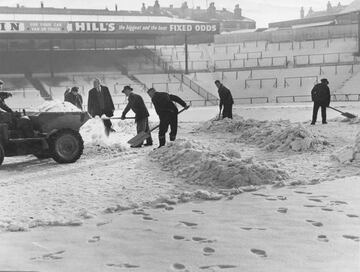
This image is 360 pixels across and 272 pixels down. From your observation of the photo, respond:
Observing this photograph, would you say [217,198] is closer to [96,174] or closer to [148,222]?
[148,222]

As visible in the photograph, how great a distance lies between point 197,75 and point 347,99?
13.5 m

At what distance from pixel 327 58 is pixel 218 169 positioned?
37905 millimetres

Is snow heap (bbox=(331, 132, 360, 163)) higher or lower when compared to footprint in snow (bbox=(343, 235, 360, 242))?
higher

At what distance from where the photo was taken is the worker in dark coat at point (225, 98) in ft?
50.1

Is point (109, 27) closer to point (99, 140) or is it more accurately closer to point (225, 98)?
point (225, 98)

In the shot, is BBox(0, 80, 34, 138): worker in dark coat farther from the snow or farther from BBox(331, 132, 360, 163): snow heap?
BBox(331, 132, 360, 163): snow heap

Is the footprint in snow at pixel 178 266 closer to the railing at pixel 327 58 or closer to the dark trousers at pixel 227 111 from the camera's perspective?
the dark trousers at pixel 227 111

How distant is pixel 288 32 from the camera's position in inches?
2028

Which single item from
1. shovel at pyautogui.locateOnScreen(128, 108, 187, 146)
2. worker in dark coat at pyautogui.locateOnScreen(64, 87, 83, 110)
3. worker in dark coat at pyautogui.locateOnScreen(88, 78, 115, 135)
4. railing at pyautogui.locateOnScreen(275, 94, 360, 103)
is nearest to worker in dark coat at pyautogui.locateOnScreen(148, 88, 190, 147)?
shovel at pyautogui.locateOnScreen(128, 108, 187, 146)

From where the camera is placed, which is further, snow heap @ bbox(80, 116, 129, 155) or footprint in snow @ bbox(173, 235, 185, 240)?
snow heap @ bbox(80, 116, 129, 155)

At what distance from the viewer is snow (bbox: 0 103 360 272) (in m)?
4.43

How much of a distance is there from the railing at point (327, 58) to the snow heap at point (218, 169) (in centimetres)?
3521

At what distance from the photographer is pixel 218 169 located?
7.77 meters

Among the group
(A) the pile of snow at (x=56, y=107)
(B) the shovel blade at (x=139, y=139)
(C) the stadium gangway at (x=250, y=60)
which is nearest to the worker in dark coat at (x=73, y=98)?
(B) the shovel blade at (x=139, y=139)
